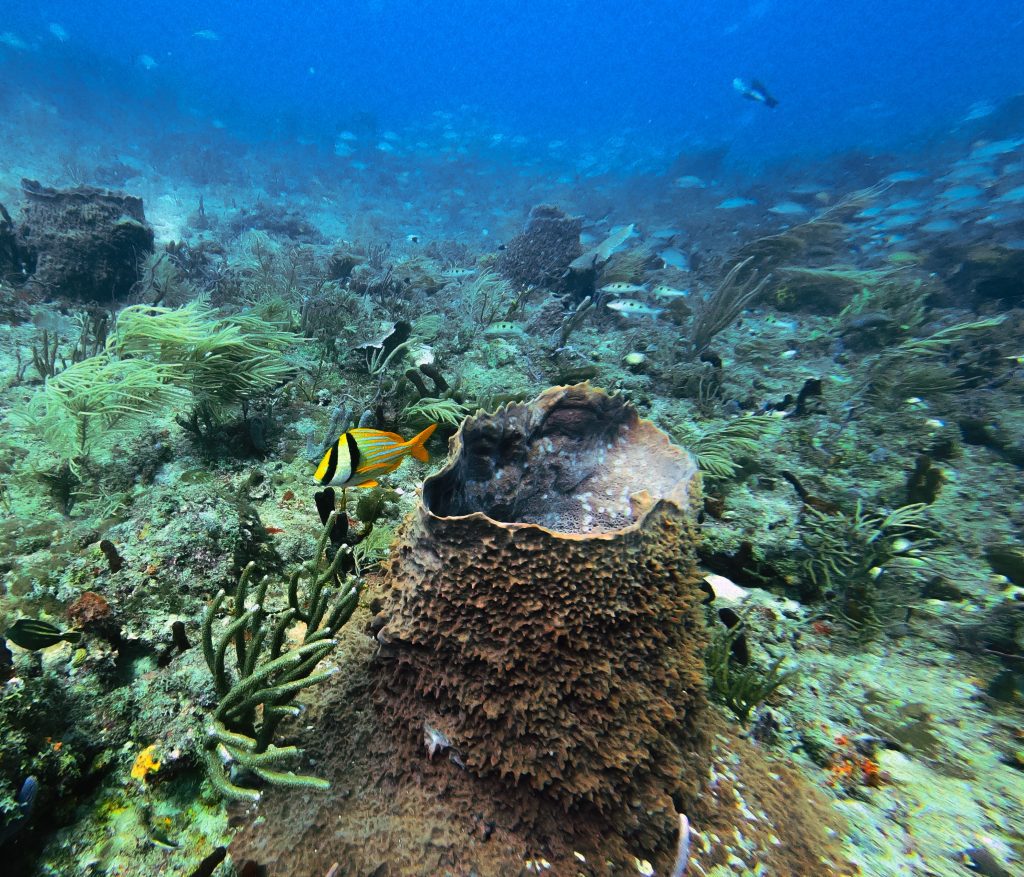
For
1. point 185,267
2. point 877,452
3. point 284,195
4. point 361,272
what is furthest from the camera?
point 284,195

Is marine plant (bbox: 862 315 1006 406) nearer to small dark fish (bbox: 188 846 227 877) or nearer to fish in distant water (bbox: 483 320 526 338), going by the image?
fish in distant water (bbox: 483 320 526 338)

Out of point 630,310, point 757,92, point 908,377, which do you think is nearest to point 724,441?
point 908,377

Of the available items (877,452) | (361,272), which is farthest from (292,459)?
(361,272)

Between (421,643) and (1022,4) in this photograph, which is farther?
(1022,4)

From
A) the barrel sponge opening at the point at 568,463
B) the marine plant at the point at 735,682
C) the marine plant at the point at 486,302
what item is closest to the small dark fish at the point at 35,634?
the barrel sponge opening at the point at 568,463

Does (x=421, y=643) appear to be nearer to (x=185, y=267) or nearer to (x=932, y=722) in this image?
(x=932, y=722)

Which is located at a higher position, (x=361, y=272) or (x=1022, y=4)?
(x=1022, y=4)

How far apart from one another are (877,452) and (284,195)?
30126mm

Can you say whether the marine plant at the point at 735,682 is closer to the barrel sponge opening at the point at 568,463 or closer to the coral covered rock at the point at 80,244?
the barrel sponge opening at the point at 568,463

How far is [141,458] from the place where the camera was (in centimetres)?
332

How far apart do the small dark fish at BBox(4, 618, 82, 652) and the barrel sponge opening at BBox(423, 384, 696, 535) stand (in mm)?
1823

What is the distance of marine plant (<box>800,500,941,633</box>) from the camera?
3143 mm

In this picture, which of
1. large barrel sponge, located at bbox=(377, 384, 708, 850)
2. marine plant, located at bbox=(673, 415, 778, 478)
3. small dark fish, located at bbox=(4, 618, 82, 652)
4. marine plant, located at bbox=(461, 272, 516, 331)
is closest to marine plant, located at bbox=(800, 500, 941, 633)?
marine plant, located at bbox=(673, 415, 778, 478)

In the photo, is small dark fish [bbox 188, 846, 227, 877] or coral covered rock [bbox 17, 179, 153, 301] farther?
coral covered rock [bbox 17, 179, 153, 301]
